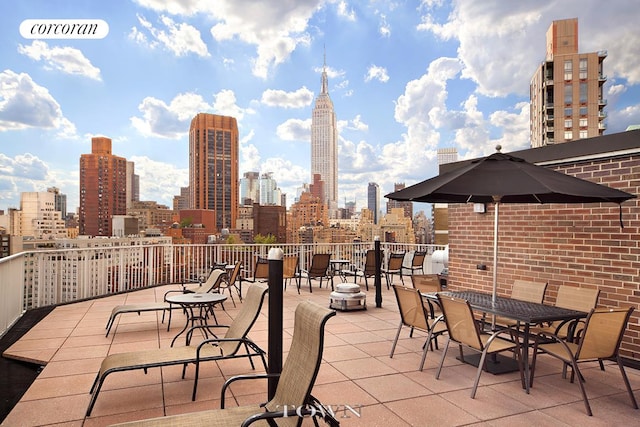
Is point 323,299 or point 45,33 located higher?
point 45,33

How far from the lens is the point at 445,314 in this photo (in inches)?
151

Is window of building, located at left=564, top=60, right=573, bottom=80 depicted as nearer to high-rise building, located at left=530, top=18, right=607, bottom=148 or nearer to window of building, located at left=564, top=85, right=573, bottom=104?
high-rise building, located at left=530, top=18, right=607, bottom=148

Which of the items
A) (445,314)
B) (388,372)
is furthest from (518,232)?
(388,372)

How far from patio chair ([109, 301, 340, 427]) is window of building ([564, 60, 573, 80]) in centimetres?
8008

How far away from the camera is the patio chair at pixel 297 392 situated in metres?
2.13

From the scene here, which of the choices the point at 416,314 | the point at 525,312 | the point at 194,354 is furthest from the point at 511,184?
the point at 194,354

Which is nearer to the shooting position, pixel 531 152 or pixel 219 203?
pixel 531 152

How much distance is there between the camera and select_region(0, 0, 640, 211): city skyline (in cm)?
2745

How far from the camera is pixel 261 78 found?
5522cm

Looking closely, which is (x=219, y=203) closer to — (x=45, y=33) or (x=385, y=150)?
(x=385, y=150)

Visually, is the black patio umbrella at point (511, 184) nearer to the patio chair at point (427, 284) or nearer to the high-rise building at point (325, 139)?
the patio chair at point (427, 284)

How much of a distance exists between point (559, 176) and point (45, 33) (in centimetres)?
1268

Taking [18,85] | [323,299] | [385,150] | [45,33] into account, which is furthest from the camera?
[385,150]

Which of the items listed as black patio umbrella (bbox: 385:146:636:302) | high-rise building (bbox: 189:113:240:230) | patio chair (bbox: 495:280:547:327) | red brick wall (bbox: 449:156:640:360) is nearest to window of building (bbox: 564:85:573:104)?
high-rise building (bbox: 189:113:240:230)
